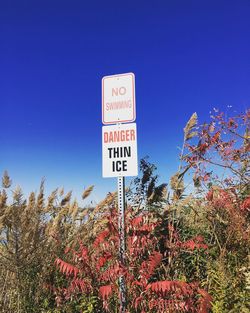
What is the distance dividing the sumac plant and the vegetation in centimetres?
1

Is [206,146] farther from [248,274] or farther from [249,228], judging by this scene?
[248,274]

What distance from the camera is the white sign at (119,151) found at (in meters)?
4.19

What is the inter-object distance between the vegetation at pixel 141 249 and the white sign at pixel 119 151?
0.68 meters

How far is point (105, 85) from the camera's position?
14.6ft

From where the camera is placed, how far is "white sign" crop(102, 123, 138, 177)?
4.19 metres

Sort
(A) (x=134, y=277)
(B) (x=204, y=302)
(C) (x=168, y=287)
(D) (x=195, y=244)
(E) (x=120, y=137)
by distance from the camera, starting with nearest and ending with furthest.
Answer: (C) (x=168, y=287)
(E) (x=120, y=137)
(B) (x=204, y=302)
(A) (x=134, y=277)
(D) (x=195, y=244)

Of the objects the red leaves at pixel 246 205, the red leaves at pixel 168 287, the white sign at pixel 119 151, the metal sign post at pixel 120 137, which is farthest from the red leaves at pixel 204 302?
the white sign at pixel 119 151

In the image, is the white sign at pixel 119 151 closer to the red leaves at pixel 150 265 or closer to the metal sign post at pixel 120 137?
the metal sign post at pixel 120 137

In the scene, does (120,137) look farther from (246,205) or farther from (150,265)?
(246,205)

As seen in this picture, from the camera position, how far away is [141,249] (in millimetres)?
4488

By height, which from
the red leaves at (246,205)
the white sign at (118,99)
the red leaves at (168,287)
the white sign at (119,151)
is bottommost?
the red leaves at (168,287)

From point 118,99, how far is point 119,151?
51 centimetres

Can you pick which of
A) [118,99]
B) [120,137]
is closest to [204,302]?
[120,137]

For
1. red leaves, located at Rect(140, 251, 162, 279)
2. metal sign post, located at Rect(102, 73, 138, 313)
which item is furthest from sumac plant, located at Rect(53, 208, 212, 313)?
metal sign post, located at Rect(102, 73, 138, 313)
